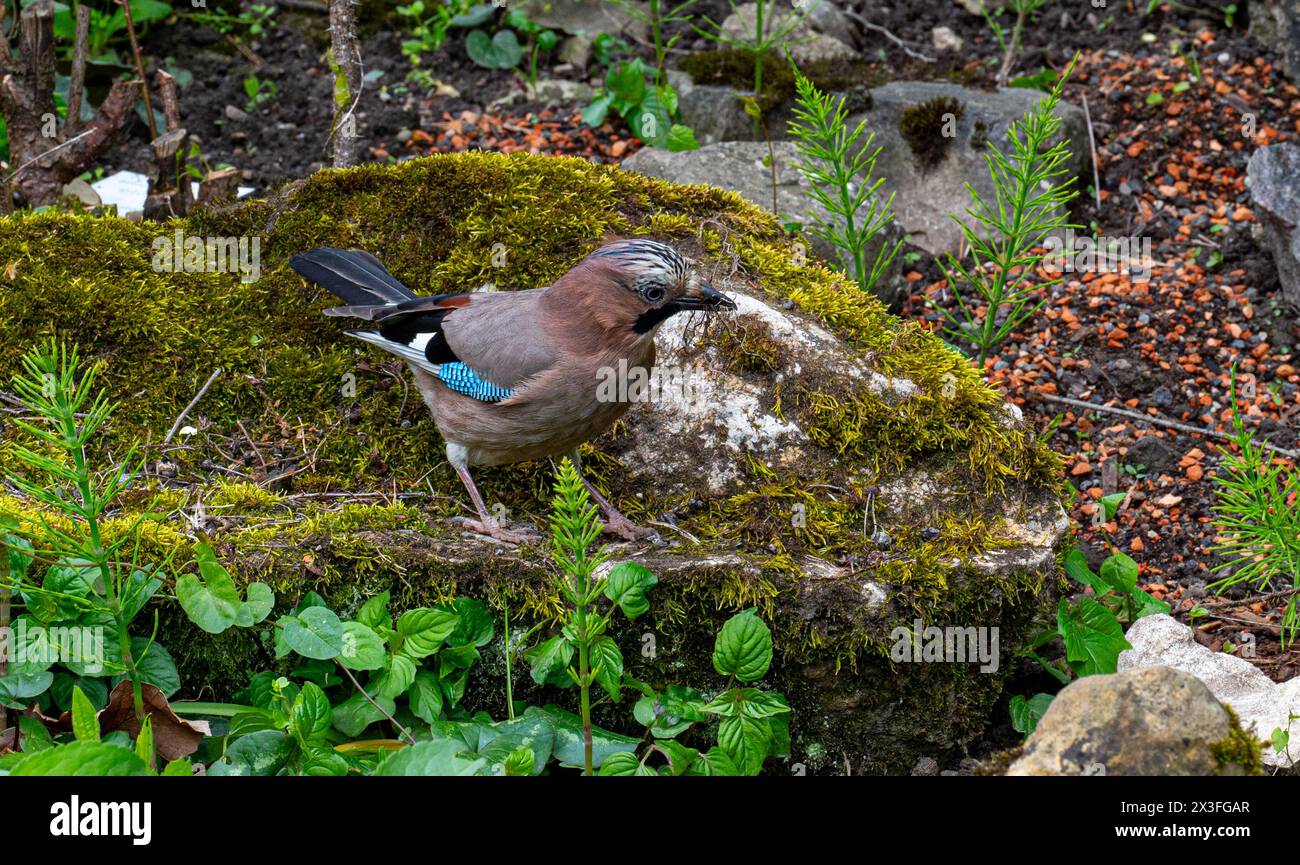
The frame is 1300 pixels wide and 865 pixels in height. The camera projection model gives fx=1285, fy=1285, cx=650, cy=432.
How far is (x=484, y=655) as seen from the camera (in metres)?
4.24

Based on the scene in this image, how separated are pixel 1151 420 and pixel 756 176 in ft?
8.21

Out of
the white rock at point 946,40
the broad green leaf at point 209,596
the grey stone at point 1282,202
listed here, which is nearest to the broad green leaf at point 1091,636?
the broad green leaf at point 209,596

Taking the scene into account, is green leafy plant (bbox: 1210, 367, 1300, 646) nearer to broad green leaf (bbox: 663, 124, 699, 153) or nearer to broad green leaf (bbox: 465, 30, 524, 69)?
broad green leaf (bbox: 663, 124, 699, 153)

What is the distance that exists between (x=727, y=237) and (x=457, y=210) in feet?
3.85

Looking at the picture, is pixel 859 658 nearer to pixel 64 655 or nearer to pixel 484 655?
pixel 484 655

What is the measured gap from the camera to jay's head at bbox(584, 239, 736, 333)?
14.5ft

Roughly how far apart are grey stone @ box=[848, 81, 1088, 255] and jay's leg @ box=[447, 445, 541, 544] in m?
3.63

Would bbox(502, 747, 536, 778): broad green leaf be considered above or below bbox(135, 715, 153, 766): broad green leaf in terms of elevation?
below

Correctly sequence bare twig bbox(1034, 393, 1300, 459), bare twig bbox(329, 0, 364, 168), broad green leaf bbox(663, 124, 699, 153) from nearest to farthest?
bare twig bbox(1034, 393, 1300, 459)
bare twig bbox(329, 0, 364, 168)
broad green leaf bbox(663, 124, 699, 153)

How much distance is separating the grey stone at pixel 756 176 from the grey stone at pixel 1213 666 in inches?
106

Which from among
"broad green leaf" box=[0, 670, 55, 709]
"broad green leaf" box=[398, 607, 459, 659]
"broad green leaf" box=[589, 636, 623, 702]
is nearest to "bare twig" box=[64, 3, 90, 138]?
"broad green leaf" box=[0, 670, 55, 709]

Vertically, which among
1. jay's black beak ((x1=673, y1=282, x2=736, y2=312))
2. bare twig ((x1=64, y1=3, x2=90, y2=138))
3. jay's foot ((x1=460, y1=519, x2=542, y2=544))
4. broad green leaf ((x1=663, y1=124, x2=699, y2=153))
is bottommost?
jay's foot ((x1=460, y1=519, x2=542, y2=544))

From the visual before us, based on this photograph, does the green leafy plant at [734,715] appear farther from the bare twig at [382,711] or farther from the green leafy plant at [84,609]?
the green leafy plant at [84,609]

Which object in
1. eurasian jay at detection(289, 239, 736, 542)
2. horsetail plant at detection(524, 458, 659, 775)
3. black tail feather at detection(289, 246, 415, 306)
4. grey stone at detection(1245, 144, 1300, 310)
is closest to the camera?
horsetail plant at detection(524, 458, 659, 775)
